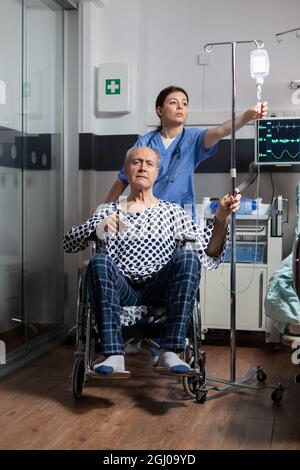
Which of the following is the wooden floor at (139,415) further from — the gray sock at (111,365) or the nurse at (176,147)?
the nurse at (176,147)

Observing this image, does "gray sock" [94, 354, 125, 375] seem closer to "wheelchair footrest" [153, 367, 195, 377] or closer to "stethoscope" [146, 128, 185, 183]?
"wheelchair footrest" [153, 367, 195, 377]

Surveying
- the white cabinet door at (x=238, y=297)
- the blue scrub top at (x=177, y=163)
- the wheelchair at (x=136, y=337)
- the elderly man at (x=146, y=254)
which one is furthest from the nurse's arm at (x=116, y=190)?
the white cabinet door at (x=238, y=297)

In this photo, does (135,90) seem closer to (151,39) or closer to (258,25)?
(151,39)

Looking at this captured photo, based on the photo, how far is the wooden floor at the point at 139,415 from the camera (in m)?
2.16

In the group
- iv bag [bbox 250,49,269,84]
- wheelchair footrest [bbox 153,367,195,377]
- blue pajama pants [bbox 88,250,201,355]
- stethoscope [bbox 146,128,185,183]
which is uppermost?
iv bag [bbox 250,49,269,84]

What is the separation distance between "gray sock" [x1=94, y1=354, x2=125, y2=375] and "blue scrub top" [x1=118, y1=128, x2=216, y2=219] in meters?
0.93

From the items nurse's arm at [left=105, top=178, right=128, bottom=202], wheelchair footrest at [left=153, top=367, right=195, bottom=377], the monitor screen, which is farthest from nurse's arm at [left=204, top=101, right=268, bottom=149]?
wheelchair footrest at [left=153, top=367, right=195, bottom=377]

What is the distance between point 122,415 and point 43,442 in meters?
0.40

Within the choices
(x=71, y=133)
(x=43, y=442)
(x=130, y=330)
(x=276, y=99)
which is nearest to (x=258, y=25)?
(x=276, y=99)

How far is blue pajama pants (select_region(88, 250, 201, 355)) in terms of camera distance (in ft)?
8.13

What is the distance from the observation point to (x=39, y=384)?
9.55 feet

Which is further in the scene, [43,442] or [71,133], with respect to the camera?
[71,133]

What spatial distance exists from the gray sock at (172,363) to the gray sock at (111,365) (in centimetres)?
16

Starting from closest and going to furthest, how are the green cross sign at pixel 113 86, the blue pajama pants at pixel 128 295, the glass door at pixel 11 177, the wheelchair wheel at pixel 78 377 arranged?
the blue pajama pants at pixel 128 295, the wheelchair wheel at pixel 78 377, the glass door at pixel 11 177, the green cross sign at pixel 113 86
